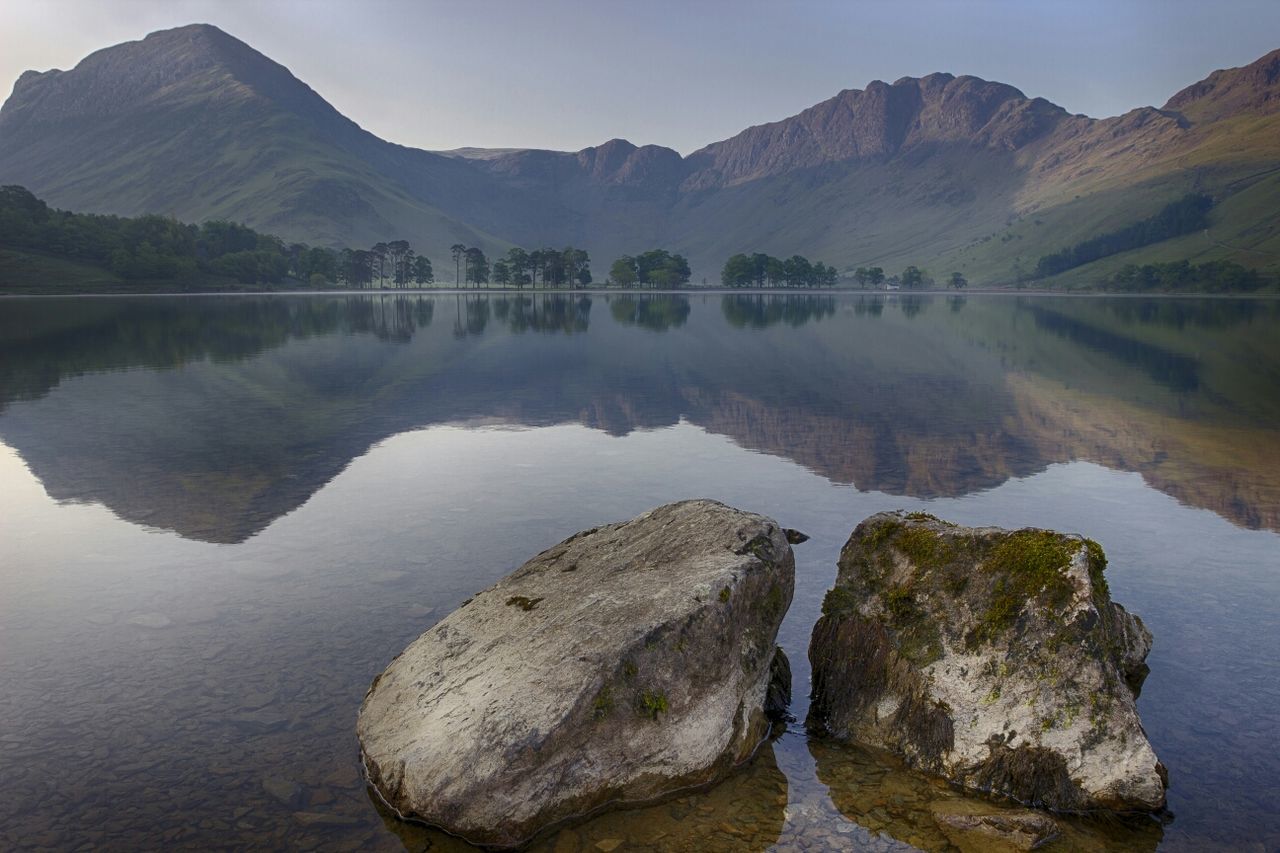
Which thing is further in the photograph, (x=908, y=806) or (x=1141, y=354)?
(x=1141, y=354)

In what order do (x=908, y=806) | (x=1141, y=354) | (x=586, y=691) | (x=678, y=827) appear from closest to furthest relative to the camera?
(x=586, y=691) < (x=678, y=827) < (x=908, y=806) < (x=1141, y=354)

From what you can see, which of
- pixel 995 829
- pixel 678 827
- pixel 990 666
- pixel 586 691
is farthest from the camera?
pixel 990 666

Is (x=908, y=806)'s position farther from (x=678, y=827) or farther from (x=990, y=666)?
(x=678, y=827)

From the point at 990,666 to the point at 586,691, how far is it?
5620 mm

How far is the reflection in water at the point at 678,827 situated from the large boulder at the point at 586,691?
7.3 inches

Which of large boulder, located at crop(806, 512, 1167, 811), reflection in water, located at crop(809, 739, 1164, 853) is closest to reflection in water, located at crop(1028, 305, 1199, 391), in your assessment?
large boulder, located at crop(806, 512, 1167, 811)

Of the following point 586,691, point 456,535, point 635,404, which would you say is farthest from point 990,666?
point 635,404

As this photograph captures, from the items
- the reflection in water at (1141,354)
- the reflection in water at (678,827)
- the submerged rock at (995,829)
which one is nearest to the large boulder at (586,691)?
the reflection in water at (678,827)

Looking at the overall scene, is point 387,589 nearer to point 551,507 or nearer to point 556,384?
point 551,507

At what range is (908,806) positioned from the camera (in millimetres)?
10711

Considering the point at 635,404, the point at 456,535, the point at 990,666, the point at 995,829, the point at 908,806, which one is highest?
the point at 990,666

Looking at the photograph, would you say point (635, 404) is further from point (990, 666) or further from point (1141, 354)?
point (1141, 354)

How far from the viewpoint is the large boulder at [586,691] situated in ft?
32.4

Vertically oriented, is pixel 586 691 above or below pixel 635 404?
above
